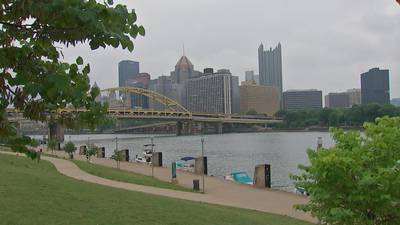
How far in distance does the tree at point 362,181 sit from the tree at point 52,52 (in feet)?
12.0

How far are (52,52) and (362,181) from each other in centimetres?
400

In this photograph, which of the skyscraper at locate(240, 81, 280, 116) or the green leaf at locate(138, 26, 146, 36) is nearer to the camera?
the green leaf at locate(138, 26, 146, 36)

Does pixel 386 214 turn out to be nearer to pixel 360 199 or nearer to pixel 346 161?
pixel 360 199

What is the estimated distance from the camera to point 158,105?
524 ft

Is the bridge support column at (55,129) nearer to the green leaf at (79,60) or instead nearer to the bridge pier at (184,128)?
the green leaf at (79,60)

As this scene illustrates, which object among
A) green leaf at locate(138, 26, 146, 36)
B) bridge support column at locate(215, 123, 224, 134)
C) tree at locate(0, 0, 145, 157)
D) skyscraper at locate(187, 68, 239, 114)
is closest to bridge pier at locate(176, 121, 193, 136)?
bridge support column at locate(215, 123, 224, 134)

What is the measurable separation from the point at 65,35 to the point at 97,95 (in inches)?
21.6

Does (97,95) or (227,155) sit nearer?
(97,95)

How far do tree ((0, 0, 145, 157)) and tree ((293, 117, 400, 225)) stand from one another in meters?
3.66

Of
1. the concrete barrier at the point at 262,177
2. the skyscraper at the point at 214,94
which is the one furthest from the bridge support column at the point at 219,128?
the concrete barrier at the point at 262,177

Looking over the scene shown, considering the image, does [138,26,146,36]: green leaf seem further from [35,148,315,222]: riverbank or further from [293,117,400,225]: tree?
[35,148,315,222]: riverbank

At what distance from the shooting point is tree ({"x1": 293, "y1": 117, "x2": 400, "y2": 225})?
6.31m

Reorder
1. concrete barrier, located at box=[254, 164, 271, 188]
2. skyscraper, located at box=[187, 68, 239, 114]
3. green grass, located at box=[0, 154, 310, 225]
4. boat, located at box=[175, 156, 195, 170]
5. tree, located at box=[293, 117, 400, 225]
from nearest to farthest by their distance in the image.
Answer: tree, located at box=[293, 117, 400, 225], green grass, located at box=[0, 154, 310, 225], concrete barrier, located at box=[254, 164, 271, 188], boat, located at box=[175, 156, 195, 170], skyscraper, located at box=[187, 68, 239, 114]

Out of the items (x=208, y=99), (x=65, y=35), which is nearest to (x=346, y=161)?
→ (x=65, y=35)
